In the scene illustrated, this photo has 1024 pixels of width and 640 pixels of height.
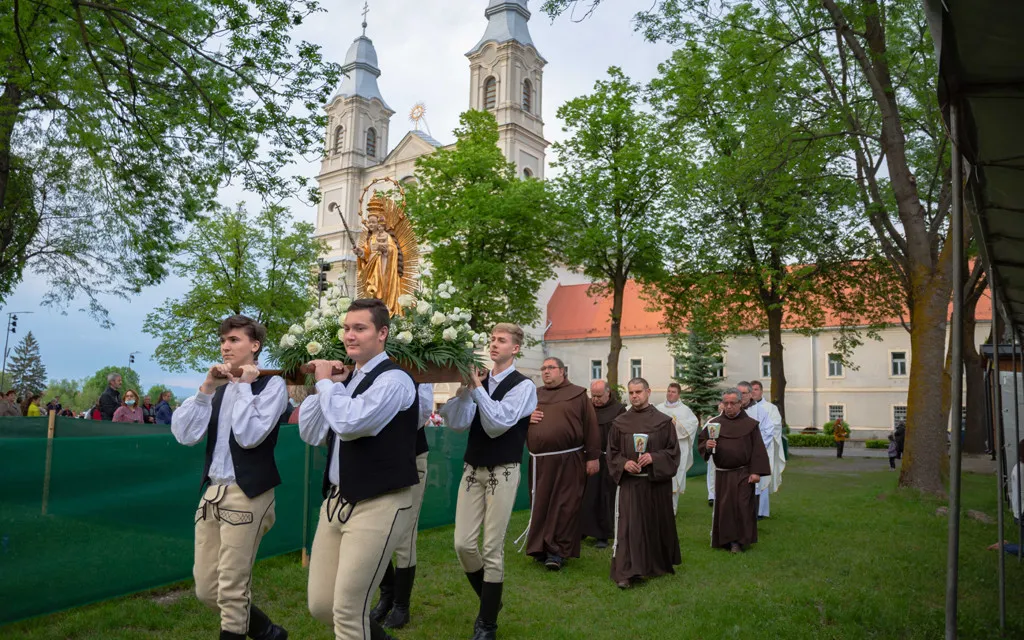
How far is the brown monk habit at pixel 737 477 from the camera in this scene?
31.3ft

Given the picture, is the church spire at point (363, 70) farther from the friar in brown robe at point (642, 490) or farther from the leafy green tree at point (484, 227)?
the friar in brown robe at point (642, 490)

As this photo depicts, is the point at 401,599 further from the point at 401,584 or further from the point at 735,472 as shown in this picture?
the point at 735,472

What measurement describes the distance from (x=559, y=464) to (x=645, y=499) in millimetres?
972

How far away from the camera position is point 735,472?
9859 millimetres

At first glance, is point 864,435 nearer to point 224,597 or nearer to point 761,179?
point 761,179

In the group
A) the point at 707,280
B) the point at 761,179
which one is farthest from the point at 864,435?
the point at 761,179

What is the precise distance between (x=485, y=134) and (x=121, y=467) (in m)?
28.9

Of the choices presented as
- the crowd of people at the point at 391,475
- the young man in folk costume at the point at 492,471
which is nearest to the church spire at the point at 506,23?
the crowd of people at the point at 391,475

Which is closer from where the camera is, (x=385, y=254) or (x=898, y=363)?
(x=385, y=254)

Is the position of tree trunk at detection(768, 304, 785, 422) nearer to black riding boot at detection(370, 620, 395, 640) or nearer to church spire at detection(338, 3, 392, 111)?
black riding boot at detection(370, 620, 395, 640)

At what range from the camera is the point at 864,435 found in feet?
149

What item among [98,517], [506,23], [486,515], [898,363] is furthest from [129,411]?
[506,23]

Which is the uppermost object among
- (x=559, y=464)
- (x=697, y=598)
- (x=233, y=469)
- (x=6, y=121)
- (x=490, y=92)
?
(x=490, y=92)

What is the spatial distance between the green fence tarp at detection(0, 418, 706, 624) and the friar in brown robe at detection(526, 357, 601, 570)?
104 inches
